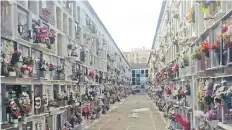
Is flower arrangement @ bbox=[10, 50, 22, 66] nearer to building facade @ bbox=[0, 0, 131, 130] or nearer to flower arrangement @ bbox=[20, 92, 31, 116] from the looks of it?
building facade @ bbox=[0, 0, 131, 130]

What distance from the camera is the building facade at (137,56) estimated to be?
10306cm

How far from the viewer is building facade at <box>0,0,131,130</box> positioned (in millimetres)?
10117

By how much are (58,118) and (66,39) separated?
4350mm

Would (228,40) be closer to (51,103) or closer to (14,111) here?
(14,111)

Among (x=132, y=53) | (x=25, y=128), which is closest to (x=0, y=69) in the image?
(x=25, y=128)

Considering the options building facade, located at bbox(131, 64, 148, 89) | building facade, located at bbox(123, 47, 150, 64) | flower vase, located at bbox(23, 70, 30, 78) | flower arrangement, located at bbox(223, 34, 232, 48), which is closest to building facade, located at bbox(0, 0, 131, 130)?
flower vase, located at bbox(23, 70, 30, 78)

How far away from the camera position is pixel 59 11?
18.0m

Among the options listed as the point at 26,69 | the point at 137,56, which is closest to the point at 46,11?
the point at 26,69

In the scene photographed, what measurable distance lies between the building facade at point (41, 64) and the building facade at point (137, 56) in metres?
78.0

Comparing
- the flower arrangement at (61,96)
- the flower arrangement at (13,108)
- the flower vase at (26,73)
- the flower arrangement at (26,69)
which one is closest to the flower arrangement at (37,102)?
the flower vase at (26,73)

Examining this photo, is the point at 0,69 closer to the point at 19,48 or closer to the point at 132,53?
the point at 19,48

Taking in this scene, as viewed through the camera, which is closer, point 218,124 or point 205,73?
point 218,124

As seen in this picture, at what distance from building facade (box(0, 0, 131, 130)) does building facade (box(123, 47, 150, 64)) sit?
78032mm

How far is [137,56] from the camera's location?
104 metres
